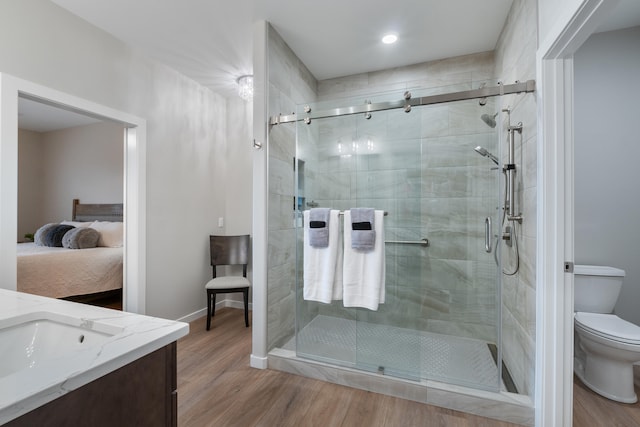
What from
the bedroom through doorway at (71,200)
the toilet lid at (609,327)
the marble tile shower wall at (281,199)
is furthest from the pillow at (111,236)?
the toilet lid at (609,327)

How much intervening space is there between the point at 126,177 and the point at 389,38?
261cm

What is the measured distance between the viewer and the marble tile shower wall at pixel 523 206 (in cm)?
165

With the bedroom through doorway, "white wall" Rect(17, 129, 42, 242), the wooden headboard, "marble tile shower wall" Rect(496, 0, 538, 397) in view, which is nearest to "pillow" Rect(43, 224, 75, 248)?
the bedroom through doorway

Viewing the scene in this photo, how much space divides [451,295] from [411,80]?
2090mm

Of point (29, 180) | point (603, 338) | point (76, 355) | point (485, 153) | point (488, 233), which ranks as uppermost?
point (29, 180)

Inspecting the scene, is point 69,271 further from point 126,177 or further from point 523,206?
point 523,206

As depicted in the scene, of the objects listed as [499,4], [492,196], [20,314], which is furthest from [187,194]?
[499,4]

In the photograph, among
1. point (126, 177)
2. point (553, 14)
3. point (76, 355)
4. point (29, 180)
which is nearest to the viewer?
point (76, 355)

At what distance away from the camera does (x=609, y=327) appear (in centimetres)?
185

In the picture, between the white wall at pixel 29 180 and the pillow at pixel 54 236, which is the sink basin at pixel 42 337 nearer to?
the pillow at pixel 54 236

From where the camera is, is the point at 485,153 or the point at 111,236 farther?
the point at 111,236

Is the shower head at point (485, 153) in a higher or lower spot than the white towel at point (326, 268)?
higher

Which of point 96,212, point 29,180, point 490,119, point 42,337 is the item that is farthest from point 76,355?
point 29,180

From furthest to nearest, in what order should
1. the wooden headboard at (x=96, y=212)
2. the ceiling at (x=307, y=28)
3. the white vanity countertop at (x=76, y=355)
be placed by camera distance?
the wooden headboard at (x=96, y=212)
the ceiling at (x=307, y=28)
the white vanity countertop at (x=76, y=355)
